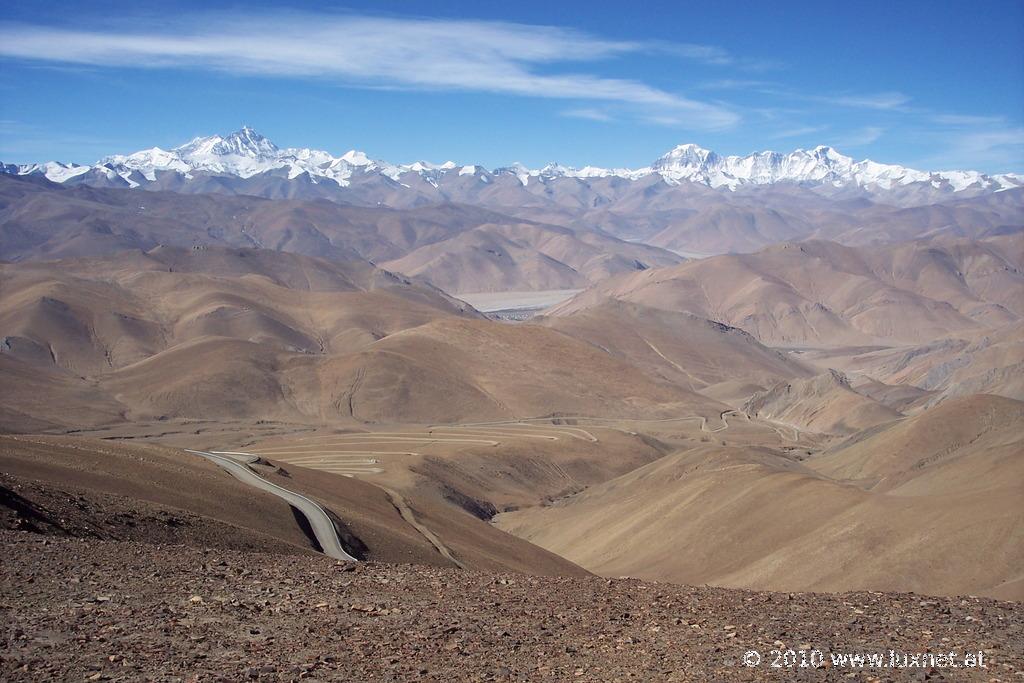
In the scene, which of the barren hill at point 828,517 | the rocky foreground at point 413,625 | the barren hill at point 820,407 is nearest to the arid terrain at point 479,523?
the rocky foreground at point 413,625

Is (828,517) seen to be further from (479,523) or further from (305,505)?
(305,505)

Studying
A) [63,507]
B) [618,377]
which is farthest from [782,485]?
[618,377]

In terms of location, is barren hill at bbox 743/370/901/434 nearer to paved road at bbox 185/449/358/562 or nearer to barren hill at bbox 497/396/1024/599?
barren hill at bbox 497/396/1024/599

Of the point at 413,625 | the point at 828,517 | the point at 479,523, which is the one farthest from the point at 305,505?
the point at 828,517

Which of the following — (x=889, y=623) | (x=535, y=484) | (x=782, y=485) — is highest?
(x=889, y=623)

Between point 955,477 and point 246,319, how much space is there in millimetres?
144284

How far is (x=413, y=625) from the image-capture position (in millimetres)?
16234

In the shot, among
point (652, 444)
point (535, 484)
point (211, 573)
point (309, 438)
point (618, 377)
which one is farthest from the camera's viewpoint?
point (618, 377)

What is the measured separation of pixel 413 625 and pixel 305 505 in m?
23.0

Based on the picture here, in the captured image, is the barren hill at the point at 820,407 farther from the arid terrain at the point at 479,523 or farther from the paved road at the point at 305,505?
the paved road at the point at 305,505

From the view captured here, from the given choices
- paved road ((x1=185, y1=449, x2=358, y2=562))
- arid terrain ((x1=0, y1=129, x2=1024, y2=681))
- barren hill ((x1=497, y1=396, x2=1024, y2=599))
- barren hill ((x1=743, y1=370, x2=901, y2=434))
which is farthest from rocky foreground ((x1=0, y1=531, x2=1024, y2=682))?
barren hill ((x1=743, y1=370, x2=901, y2=434))

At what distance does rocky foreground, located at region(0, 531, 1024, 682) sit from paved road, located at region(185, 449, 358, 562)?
848 centimetres

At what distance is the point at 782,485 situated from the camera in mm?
51875

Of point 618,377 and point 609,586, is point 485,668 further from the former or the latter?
point 618,377
